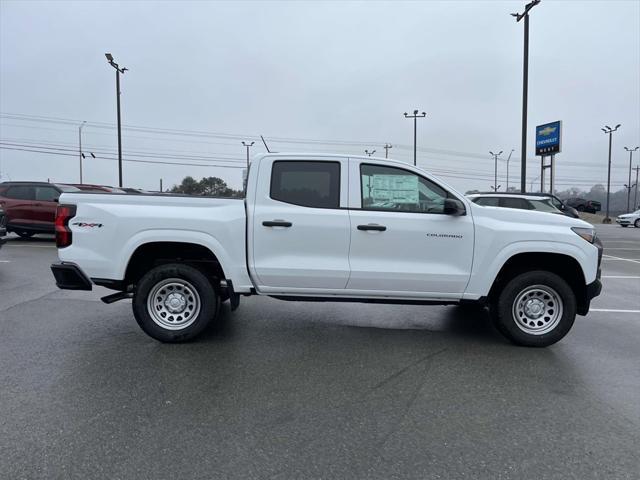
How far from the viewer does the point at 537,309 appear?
17.0ft

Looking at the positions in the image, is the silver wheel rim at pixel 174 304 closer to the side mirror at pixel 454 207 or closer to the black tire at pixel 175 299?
the black tire at pixel 175 299

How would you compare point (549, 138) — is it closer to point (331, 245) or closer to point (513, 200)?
point (513, 200)

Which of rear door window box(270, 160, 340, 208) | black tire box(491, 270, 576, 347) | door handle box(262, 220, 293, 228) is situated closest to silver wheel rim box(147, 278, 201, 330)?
door handle box(262, 220, 293, 228)

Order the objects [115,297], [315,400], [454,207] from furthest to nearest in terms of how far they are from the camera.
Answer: [115,297] → [454,207] → [315,400]

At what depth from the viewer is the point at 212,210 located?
5051 millimetres

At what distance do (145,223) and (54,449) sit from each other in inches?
96.6

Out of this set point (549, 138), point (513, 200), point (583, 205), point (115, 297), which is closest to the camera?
point (115, 297)

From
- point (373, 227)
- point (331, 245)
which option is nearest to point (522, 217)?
point (373, 227)

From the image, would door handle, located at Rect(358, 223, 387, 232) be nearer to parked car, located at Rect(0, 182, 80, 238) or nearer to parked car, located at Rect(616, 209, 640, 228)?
parked car, located at Rect(0, 182, 80, 238)

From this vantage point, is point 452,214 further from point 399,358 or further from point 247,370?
point 247,370

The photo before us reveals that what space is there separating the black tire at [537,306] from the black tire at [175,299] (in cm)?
313

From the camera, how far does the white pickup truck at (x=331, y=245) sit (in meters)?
4.97

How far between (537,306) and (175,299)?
3930 mm

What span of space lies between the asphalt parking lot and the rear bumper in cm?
65
